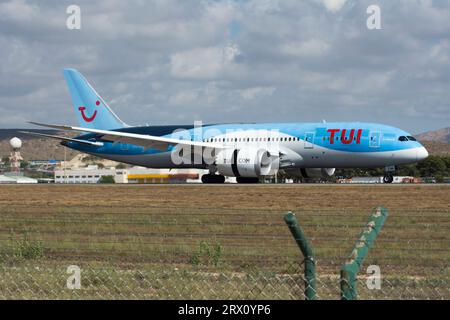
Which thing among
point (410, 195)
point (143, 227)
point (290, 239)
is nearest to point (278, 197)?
point (410, 195)

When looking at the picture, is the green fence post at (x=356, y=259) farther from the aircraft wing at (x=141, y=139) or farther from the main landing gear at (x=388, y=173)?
the aircraft wing at (x=141, y=139)

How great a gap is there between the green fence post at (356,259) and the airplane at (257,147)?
117 ft

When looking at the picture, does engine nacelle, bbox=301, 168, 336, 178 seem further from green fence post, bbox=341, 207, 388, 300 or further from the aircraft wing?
green fence post, bbox=341, 207, 388, 300

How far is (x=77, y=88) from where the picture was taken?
189ft

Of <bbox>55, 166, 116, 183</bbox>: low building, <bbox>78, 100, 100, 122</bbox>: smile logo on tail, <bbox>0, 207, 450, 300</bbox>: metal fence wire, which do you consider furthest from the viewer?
<bbox>55, 166, 116, 183</bbox>: low building

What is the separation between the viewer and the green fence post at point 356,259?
8.20 m

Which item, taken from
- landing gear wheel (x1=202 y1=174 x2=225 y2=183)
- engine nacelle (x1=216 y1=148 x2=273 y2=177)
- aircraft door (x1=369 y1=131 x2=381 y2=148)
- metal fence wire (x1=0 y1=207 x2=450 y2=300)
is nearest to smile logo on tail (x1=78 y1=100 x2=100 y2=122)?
landing gear wheel (x1=202 y1=174 x2=225 y2=183)

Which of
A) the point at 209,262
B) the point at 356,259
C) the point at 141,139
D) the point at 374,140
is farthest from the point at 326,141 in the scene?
the point at 356,259

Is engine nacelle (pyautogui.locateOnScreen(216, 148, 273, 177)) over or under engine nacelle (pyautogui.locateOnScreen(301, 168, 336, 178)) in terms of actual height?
over

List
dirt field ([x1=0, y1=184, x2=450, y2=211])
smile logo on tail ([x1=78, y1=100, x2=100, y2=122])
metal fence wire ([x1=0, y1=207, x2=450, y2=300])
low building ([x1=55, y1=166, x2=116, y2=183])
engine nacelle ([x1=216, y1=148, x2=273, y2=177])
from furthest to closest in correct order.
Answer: low building ([x1=55, y1=166, x2=116, y2=183]), smile logo on tail ([x1=78, y1=100, x2=100, y2=122]), engine nacelle ([x1=216, y1=148, x2=273, y2=177]), dirt field ([x1=0, y1=184, x2=450, y2=211]), metal fence wire ([x1=0, y1=207, x2=450, y2=300])

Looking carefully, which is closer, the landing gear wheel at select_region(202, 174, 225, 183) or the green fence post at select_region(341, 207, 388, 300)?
the green fence post at select_region(341, 207, 388, 300)

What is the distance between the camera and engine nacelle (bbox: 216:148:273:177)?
44281 millimetres

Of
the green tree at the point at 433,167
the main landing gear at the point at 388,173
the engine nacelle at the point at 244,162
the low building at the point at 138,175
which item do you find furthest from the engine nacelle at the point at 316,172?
the green tree at the point at 433,167
